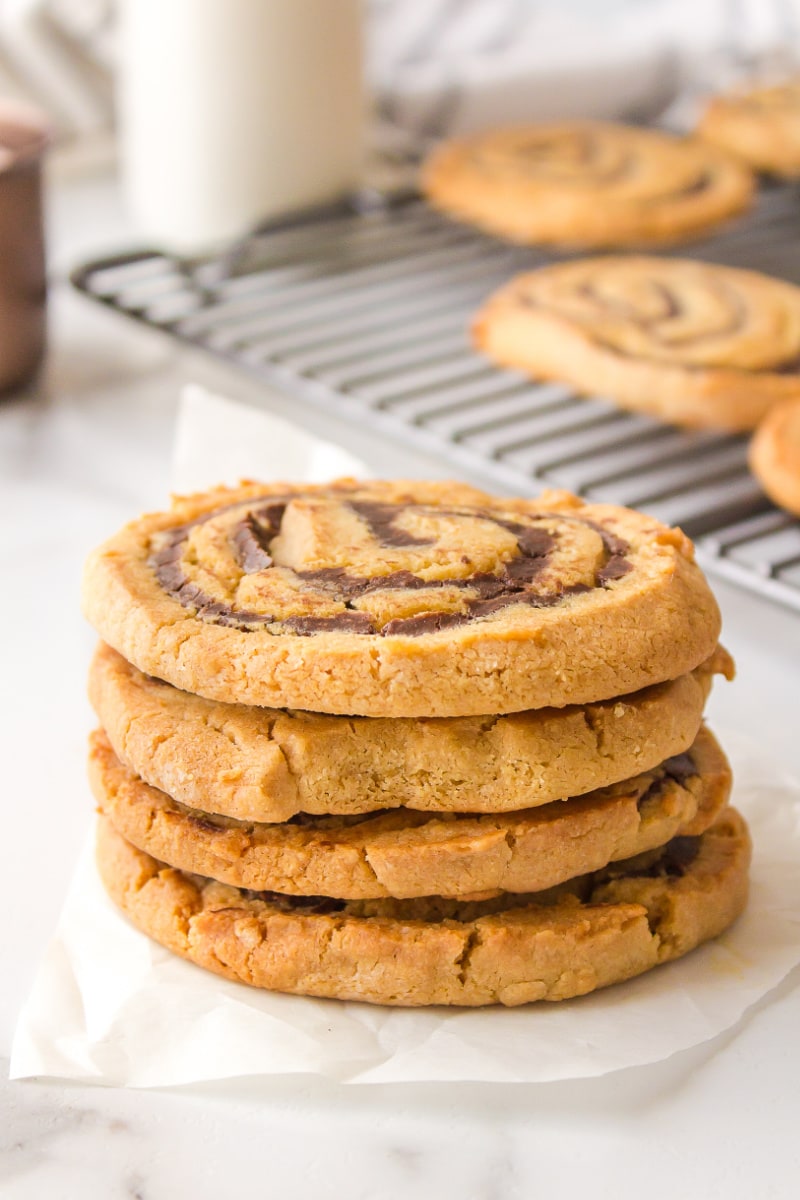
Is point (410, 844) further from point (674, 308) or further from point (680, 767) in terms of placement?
point (674, 308)

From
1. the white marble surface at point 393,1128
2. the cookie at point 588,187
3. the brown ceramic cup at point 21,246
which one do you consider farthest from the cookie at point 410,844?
the cookie at point 588,187

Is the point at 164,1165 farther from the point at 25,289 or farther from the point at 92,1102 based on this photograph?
the point at 25,289

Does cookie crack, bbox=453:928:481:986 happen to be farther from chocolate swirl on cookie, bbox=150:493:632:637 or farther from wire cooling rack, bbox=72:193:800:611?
wire cooling rack, bbox=72:193:800:611

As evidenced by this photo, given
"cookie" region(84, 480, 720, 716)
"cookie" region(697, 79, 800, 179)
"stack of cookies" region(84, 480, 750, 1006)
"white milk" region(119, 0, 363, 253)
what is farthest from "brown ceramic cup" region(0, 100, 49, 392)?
"cookie" region(697, 79, 800, 179)

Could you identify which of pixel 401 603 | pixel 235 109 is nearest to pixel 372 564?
pixel 401 603

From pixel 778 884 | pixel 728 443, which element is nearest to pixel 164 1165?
pixel 778 884

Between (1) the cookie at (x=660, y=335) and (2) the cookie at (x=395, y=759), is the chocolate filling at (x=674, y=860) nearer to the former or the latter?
(2) the cookie at (x=395, y=759)

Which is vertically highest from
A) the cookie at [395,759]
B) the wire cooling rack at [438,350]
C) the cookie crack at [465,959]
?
the cookie at [395,759]
